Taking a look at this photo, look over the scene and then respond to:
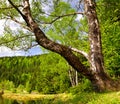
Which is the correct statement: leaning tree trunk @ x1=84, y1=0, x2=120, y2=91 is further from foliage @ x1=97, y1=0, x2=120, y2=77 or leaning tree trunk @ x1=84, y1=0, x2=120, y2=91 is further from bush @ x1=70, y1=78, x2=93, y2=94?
foliage @ x1=97, y1=0, x2=120, y2=77

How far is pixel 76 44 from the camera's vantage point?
5788cm

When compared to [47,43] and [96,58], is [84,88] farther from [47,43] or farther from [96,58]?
[47,43]

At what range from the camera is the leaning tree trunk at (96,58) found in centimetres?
1538

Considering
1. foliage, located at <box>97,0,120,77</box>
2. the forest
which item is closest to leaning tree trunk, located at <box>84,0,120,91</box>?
the forest

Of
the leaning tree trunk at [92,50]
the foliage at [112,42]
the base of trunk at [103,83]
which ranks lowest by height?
the base of trunk at [103,83]

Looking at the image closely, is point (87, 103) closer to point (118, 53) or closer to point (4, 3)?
point (4, 3)

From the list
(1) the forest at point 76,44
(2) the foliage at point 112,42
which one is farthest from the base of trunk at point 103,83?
(2) the foliage at point 112,42

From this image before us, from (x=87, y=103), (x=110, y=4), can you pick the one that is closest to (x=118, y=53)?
(x=110, y=4)

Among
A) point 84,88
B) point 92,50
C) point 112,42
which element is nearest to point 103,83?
point 92,50

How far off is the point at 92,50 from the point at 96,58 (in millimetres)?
463

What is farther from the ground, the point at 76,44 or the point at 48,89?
the point at 76,44

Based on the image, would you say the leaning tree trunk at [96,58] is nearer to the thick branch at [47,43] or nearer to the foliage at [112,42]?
the thick branch at [47,43]

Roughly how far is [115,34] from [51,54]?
113ft

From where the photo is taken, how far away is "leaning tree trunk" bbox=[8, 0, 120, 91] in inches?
584
